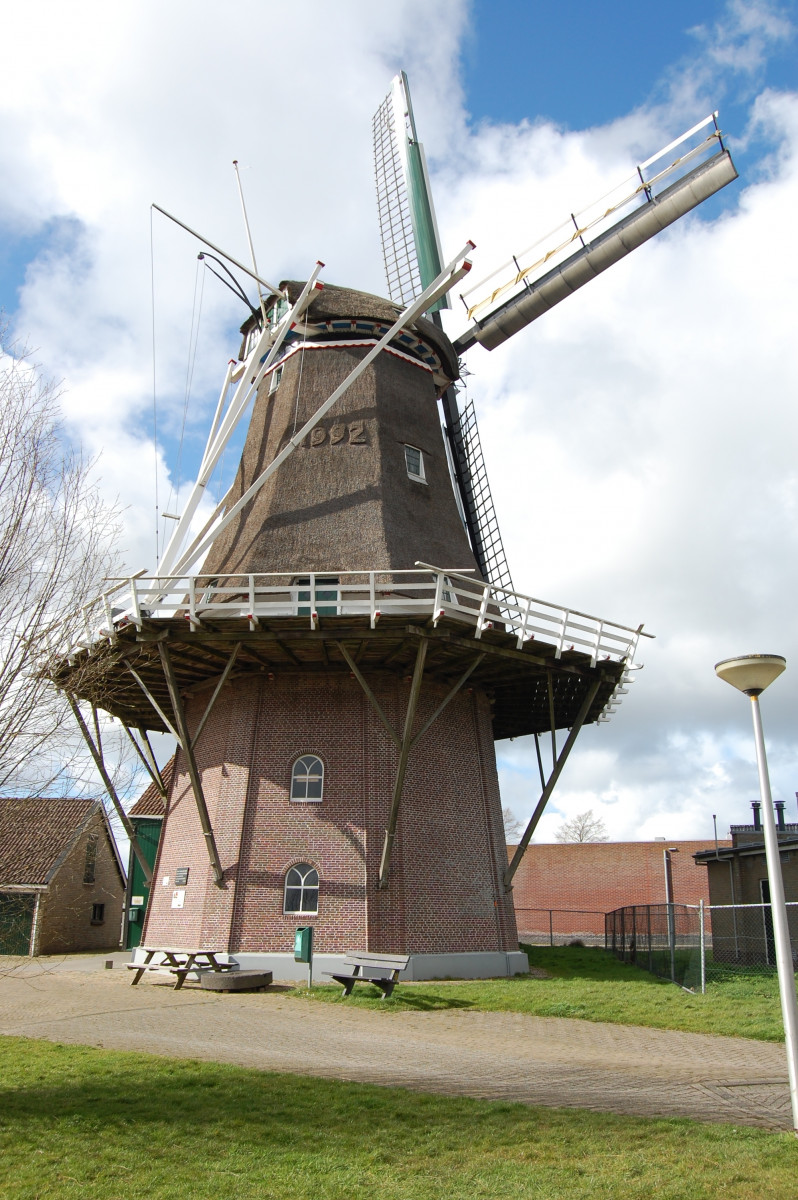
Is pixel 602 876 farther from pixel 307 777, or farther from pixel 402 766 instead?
pixel 402 766

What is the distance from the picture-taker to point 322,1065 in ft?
26.2

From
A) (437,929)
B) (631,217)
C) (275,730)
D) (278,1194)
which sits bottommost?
(278,1194)

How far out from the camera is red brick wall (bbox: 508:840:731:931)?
37156mm

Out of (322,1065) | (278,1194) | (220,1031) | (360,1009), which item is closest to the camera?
(278,1194)

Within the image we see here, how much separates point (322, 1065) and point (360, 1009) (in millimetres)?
4191

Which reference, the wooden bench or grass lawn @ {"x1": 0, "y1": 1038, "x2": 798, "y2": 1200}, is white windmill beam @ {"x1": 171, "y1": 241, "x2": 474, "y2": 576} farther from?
grass lawn @ {"x1": 0, "y1": 1038, "x2": 798, "y2": 1200}

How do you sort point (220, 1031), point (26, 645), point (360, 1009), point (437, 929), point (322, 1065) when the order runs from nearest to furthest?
point (26, 645), point (322, 1065), point (220, 1031), point (360, 1009), point (437, 929)

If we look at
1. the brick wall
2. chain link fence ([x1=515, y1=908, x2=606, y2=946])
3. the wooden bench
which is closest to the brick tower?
the wooden bench

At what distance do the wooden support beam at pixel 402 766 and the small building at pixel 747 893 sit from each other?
8.54 metres

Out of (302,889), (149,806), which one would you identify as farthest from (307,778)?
(149,806)

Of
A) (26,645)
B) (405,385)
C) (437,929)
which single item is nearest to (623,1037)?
(437,929)

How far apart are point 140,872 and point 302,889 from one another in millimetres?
12261

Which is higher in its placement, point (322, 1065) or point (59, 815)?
point (59, 815)

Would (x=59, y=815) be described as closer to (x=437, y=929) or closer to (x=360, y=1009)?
(x=437, y=929)
